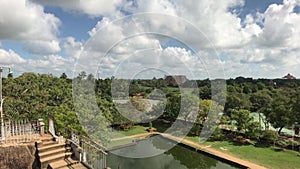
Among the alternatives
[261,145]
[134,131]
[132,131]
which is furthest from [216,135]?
[132,131]

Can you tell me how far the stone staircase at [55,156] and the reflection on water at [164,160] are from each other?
21.3ft

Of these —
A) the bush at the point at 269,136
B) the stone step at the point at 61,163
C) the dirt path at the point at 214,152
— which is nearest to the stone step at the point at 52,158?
the stone step at the point at 61,163

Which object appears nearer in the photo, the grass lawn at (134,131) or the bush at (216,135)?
the bush at (216,135)

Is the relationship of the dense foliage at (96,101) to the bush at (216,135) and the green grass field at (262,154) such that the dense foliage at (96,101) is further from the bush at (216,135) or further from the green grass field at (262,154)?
the green grass field at (262,154)

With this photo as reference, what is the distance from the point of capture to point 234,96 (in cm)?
2453

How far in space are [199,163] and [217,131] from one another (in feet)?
14.4

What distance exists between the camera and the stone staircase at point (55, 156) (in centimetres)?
576

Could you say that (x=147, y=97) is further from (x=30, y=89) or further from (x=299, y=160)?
(x=299, y=160)

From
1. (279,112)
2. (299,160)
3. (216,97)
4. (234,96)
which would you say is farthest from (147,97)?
(299,160)

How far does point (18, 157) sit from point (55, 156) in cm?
99

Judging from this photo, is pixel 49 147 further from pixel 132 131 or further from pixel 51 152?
pixel 132 131

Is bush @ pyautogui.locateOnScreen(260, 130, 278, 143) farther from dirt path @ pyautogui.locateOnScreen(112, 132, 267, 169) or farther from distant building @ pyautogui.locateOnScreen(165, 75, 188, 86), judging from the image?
distant building @ pyautogui.locateOnScreen(165, 75, 188, 86)

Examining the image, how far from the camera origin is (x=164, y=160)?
14375 millimetres

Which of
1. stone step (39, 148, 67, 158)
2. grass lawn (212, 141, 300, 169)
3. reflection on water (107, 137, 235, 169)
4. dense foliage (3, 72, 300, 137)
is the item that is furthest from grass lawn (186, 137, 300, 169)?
stone step (39, 148, 67, 158)
